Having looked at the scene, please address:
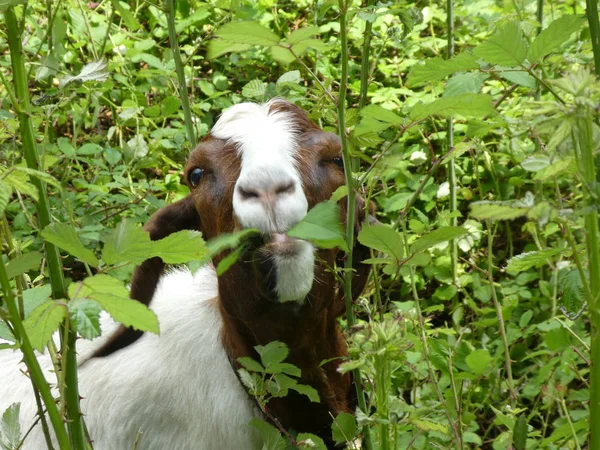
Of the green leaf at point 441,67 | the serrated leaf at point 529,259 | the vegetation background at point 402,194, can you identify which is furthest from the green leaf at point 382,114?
the serrated leaf at point 529,259

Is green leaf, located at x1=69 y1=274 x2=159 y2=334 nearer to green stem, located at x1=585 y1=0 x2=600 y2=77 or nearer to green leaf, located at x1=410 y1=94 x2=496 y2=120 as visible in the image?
green leaf, located at x1=410 y1=94 x2=496 y2=120

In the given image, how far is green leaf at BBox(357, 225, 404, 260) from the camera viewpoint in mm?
1729

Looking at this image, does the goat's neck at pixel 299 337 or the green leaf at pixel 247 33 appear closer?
the green leaf at pixel 247 33

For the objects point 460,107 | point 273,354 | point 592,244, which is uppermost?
point 460,107

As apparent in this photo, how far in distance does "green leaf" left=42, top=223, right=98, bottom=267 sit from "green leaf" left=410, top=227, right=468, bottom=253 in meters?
0.74

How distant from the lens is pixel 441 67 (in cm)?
183

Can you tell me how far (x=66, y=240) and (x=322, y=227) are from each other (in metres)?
0.51

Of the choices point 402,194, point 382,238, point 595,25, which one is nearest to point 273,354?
point 382,238

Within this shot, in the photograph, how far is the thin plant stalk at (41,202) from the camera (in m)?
1.54

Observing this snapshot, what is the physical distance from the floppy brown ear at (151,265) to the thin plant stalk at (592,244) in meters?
1.93

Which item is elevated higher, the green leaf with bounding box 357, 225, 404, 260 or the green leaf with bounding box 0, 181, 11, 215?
the green leaf with bounding box 0, 181, 11, 215

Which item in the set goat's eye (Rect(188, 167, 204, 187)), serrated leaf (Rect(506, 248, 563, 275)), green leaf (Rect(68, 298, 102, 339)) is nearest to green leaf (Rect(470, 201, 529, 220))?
serrated leaf (Rect(506, 248, 563, 275))

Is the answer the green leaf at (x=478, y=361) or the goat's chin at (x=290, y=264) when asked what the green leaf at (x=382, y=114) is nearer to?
the goat's chin at (x=290, y=264)

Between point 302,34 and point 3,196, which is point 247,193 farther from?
point 3,196
